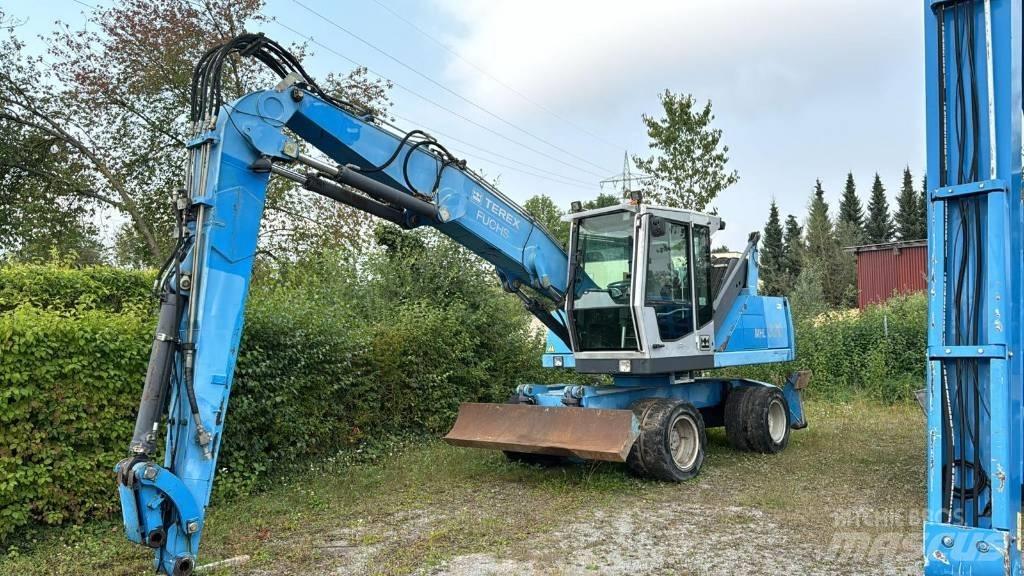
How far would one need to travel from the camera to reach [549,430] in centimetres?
720

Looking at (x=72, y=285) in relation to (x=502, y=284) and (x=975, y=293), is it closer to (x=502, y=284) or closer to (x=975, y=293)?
(x=502, y=284)

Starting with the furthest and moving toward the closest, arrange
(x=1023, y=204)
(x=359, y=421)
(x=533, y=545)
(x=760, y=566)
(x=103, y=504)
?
(x=359, y=421) < (x=103, y=504) < (x=533, y=545) < (x=760, y=566) < (x=1023, y=204)

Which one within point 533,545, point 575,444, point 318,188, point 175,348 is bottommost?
point 533,545

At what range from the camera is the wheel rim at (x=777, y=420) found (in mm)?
9352

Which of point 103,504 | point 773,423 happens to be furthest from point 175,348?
point 773,423

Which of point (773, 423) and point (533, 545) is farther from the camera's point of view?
point (773, 423)

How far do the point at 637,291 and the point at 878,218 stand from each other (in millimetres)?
55674

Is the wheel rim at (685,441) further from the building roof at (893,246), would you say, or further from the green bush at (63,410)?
the building roof at (893,246)

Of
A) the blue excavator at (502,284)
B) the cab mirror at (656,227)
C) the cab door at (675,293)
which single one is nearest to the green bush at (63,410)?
the blue excavator at (502,284)

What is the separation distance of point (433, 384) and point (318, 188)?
15.9 ft

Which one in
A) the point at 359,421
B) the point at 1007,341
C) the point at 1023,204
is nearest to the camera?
the point at 1007,341

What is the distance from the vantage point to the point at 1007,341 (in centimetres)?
344

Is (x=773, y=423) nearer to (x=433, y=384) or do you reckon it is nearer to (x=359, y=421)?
(x=433, y=384)

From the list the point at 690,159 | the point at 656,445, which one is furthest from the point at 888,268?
the point at 656,445
